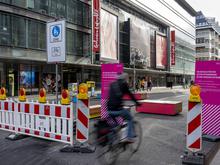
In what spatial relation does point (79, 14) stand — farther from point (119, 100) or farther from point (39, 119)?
point (119, 100)

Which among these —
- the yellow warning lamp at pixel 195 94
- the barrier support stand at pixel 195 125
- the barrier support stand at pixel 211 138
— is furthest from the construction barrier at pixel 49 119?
the barrier support stand at pixel 211 138

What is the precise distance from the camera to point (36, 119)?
25.7ft

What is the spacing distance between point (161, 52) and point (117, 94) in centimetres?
6622

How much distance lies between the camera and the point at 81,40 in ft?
131

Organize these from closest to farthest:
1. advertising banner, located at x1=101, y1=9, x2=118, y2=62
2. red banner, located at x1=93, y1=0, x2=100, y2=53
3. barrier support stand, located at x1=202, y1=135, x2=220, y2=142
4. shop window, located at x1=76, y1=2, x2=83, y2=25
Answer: barrier support stand, located at x1=202, y1=135, x2=220, y2=142, shop window, located at x1=76, y1=2, x2=83, y2=25, red banner, located at x1=93, y1=0, x2=100, y2=53, advertising banner, located at x1=101, y1=9, x2=118, y2=62

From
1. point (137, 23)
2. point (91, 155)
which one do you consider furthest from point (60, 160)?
point (137, 23)

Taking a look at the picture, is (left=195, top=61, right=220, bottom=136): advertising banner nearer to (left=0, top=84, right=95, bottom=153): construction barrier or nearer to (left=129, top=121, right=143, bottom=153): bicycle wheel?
(left=129, top=121, right=143, bottom=153): bicycle wheel

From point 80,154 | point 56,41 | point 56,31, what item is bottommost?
point 80,154

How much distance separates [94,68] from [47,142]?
3637cm

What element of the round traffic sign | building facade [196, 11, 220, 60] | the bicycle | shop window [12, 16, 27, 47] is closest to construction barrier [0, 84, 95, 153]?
the bicycle

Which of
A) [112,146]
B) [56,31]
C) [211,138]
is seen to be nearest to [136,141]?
[112,146]

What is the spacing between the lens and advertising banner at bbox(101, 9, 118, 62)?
44.0m

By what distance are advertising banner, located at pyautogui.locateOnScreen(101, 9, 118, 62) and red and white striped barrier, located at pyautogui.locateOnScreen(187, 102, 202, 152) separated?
37.5 meters

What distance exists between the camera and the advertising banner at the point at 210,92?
8.19 m
